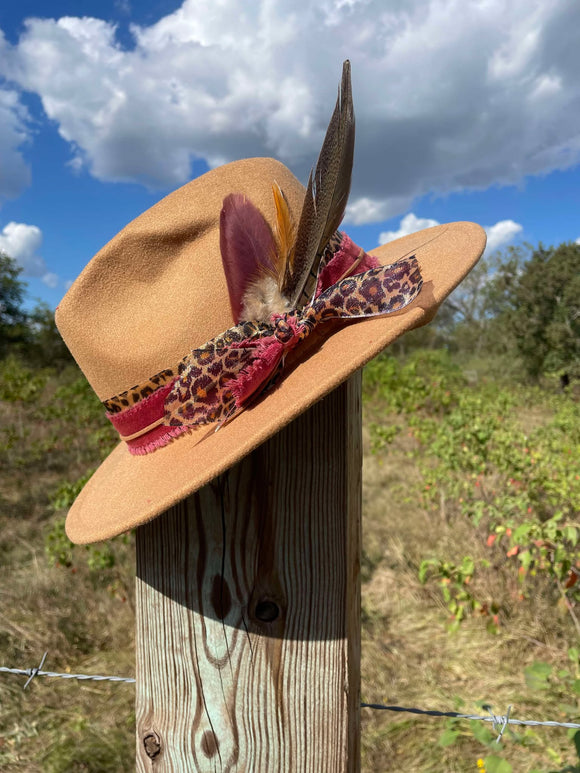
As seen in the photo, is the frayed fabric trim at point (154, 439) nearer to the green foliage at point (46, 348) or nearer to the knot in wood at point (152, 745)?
the knot in wood at point (152, 745)

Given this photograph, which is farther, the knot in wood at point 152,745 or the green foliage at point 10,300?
the green foliage at point 10,300

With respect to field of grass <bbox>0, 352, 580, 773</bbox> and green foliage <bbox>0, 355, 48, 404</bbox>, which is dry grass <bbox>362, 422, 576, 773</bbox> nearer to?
field of grass <bbox>0, 352, 580, 773</bbox>

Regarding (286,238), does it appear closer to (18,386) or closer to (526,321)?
(18,386)

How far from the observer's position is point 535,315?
53.3 feet

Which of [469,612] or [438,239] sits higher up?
[438,239]

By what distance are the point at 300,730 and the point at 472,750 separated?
2.28 metres

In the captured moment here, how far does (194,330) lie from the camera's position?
1.05 metres

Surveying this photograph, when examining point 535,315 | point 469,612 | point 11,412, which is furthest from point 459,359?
point 469,612

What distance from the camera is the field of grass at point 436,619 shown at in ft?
8.98

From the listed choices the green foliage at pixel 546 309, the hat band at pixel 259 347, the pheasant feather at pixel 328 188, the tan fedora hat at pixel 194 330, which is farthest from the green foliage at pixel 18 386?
the green foliage at pixel 546 309

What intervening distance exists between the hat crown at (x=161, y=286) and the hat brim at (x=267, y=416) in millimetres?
184

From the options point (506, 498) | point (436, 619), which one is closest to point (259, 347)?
point (506, 498)

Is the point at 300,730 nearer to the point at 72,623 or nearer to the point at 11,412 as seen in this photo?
the point at 72,623

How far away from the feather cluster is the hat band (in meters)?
0.03
